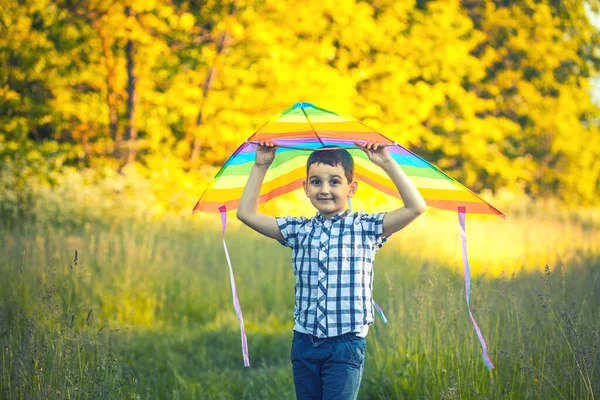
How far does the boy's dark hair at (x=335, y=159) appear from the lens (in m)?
3.46

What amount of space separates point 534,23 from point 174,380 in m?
14.8

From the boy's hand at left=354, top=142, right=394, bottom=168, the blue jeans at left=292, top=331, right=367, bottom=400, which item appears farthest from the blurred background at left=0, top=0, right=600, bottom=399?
the boy's hand at left=354, top=142, right=394, bottom=168

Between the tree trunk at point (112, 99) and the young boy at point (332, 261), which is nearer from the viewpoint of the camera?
the young boy at point (332, 261)

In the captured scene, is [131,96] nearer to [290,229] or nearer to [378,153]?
[290,229]

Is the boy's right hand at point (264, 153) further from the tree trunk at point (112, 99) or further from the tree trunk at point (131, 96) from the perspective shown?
the tree trunk at point (112, 99)

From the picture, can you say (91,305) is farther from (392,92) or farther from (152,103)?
(392,92)

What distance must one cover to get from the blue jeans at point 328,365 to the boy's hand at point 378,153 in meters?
0.83

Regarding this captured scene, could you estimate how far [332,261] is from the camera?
3338 millimetres

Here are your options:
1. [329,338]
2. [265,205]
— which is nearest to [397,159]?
[329,338]

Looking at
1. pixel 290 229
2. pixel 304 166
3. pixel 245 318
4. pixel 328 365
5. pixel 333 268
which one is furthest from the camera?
pixel 245 318

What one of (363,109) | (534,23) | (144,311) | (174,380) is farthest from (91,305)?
(534,23)

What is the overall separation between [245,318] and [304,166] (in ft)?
11.1

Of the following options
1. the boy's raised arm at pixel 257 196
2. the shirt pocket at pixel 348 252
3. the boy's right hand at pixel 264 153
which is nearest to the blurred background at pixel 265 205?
the shirt pocket at pixel 348 252

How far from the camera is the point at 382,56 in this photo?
1451 cm
